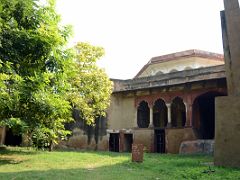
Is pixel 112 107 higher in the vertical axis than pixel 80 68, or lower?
lower

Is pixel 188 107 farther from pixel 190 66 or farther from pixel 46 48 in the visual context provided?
pixel 46 48

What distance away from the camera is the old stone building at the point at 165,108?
20938mm

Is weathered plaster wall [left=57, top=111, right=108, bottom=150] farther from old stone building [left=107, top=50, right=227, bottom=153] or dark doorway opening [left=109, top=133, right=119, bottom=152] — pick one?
dark doorway opening [left=109, top=133, right=119, bottom=152]

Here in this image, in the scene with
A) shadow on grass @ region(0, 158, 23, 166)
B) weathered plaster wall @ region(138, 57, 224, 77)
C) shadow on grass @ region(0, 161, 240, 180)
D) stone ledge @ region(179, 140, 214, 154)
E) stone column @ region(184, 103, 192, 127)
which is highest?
weathered plaster wall @ region(138, 57, 224, 77)

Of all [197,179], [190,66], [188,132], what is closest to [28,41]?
[197,179]

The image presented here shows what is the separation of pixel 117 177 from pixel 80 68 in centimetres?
1269

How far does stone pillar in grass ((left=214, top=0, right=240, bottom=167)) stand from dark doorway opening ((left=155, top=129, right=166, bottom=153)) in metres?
11.2

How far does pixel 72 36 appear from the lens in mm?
13539

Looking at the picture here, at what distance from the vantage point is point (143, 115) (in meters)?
24.9

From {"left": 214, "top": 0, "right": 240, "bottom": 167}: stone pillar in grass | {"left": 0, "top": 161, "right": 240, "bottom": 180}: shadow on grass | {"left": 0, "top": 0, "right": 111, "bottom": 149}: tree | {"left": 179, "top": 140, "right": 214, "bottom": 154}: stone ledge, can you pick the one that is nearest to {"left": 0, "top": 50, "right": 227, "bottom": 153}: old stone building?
{"left": 179, "top": 140, "right": 214, "bottom": 154}: stone ledge

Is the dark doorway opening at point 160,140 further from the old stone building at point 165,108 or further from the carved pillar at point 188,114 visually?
the carved pillar at point 188,114

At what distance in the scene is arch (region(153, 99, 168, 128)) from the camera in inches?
968

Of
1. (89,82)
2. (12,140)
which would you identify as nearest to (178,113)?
(89,82)

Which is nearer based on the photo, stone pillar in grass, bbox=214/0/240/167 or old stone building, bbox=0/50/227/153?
stone pillar in grass, bbox=214/0/240/167
